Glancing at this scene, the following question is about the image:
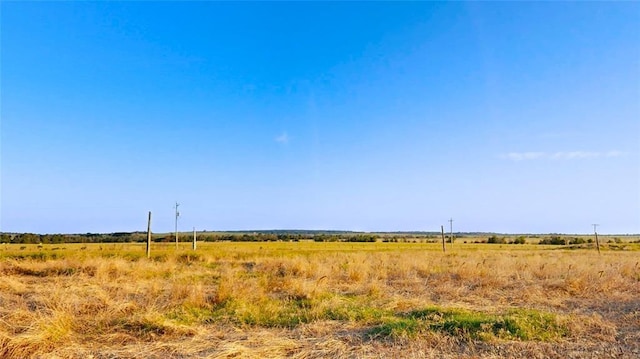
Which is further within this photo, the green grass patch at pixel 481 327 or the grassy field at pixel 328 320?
the green grass patch at pixel 481 327

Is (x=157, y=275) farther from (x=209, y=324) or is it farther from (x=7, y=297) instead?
(x=209, y=324)

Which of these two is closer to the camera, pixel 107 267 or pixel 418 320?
Answer: pixel 418 320

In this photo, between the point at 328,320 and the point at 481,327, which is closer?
the point at 481,327

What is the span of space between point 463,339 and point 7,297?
1062 cm

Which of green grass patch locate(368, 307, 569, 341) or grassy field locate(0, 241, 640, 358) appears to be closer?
grassy field locate(0, 241, 640, 358)

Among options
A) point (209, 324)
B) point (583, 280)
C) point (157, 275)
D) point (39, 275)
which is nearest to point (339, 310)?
point (209, 324)

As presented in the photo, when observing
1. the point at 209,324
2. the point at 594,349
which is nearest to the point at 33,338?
the point at 209,324

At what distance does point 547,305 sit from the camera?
9.62m

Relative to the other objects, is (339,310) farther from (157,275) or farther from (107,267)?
(107,267)

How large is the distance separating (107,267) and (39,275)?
99.5 inches

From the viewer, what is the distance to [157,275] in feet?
50.0

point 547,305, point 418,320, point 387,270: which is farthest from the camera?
point 387,270

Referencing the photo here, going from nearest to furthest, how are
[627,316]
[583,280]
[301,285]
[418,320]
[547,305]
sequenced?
1. [418,320]
2. [627,316]
3. [547,305]
4. [301,285]
5. [583,280]

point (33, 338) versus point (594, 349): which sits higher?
point (33, 338)
